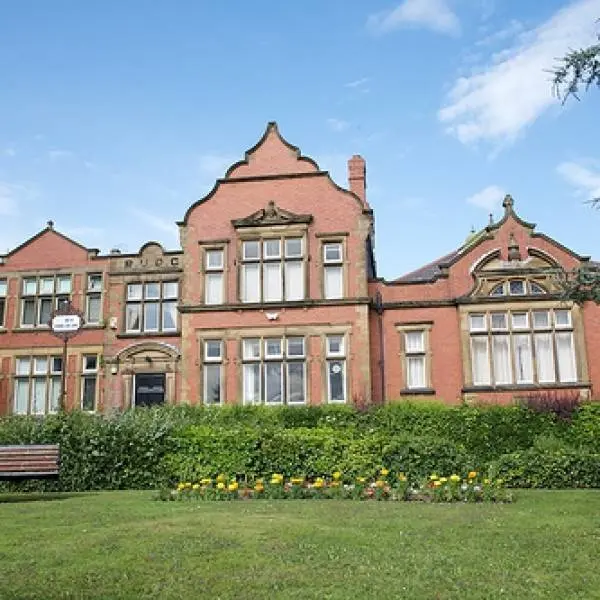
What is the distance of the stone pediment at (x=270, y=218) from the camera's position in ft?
86.3

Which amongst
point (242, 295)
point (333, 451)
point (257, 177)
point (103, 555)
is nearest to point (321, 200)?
point (257, 177)

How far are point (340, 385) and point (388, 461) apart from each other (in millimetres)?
9083

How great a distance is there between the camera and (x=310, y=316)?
83.5ft

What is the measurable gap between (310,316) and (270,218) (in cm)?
397

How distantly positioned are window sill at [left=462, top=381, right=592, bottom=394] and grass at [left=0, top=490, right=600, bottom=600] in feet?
41.9

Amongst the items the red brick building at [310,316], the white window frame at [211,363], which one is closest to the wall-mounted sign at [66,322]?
the red brick building at [310,316]

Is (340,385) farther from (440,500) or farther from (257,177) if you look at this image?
(440,500)

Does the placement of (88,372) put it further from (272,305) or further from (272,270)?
(272,270)

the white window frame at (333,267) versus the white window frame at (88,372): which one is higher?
the white window frame at (333,267)

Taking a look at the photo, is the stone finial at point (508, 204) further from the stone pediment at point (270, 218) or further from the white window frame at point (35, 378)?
the white window frame at point (35, 378)

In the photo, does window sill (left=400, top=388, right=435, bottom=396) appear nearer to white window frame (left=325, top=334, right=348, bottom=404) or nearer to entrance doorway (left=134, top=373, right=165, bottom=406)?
white window frame (left=325, top=334, right=348, bottom=404)

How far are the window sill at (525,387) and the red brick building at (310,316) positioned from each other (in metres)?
0.05

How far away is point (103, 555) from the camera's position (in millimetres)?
7840

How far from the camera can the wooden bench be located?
13375 mm
